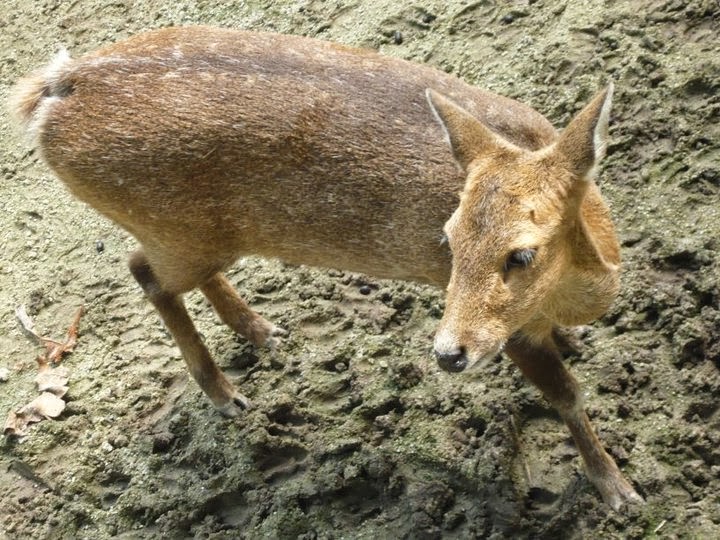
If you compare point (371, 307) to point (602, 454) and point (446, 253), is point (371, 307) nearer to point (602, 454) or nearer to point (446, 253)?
point (446, 253)

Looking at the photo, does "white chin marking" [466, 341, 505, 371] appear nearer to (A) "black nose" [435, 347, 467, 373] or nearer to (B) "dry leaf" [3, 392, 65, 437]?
(A) "black nose" [435, 347, 467, 373]

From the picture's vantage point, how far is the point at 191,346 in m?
5.51

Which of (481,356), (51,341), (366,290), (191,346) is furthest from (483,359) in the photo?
(51,341)

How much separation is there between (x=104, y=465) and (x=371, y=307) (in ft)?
5.63

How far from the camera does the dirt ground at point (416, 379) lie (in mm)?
4691

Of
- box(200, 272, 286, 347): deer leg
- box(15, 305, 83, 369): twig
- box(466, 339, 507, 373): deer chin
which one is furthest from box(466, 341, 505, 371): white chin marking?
box(15, 305, 83, 369): twig

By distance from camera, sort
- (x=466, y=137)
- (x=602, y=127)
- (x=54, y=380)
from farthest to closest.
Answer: (x=54, y=380) < (x=466, y=137) < (x=602, y=127)

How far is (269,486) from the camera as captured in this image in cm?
514

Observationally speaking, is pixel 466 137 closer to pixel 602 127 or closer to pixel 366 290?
pixel 602 127

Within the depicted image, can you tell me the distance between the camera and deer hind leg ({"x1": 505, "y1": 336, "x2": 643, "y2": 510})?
4.48 meters

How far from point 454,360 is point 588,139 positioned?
948 mm

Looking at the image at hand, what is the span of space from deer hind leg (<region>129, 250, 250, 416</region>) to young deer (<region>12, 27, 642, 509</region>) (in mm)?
336

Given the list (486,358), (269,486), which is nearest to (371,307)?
(269,486)

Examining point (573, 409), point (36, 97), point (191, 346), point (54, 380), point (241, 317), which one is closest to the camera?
point (573, 409)
